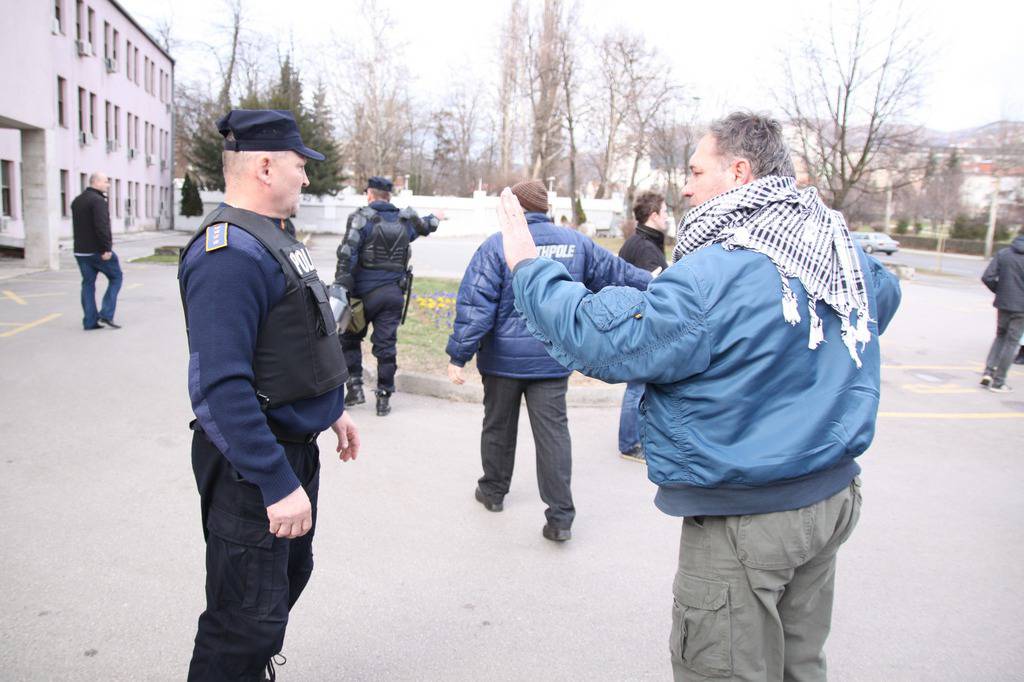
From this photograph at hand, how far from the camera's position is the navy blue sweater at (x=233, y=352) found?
2088 mm

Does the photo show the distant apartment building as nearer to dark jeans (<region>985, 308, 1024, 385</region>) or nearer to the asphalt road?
the asphalt road

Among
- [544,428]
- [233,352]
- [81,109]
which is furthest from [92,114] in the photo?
[233,352]

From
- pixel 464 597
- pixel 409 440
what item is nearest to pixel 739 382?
pixel 464 597

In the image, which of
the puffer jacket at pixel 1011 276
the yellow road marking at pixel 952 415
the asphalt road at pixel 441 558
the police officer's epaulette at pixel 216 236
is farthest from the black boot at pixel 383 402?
the puffer jacket at pixel 1011 276

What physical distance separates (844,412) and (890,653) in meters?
2.04

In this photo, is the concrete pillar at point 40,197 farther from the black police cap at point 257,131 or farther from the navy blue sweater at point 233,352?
the navy blue sweater at point 233,352

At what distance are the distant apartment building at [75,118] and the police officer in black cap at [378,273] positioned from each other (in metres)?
11.4

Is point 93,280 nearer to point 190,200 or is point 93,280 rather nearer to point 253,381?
point 253,381

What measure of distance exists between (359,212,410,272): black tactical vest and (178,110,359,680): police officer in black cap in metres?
4.21

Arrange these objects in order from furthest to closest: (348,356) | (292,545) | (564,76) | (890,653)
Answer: (564,76) → (348,356) → (890,653) → (292,545)

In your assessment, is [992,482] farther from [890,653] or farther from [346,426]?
[346,426]

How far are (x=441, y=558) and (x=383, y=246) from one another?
3382 millimetres

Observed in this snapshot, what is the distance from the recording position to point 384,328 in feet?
22.2

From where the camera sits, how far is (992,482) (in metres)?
5.98
